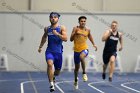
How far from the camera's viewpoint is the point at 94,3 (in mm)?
22766

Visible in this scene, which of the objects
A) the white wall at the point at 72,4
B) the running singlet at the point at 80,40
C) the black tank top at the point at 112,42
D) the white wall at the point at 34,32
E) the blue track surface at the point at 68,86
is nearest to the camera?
the blue track surface at the point at 68,86

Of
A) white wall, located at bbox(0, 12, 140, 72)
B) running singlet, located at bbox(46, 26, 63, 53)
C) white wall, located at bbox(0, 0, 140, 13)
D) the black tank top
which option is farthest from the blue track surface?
white wall, located at bbox(0, 0, 140, 13)

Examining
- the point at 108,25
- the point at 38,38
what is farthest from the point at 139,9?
the point at 38,38

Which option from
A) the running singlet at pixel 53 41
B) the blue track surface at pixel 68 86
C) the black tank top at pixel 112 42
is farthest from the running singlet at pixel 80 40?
the black tank top at pixel 112 42

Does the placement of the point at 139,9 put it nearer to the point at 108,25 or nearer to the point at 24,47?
the point at 108,25

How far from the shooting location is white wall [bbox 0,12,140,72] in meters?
21.7

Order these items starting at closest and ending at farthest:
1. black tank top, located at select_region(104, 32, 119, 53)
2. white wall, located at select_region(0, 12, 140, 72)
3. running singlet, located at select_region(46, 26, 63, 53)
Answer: running singlet, located at select_region(46, 26, 63, 53), black tank top, located at select_region(104, 32, 119, 53), white wall, located at select_region(0, 12, 140, 72)

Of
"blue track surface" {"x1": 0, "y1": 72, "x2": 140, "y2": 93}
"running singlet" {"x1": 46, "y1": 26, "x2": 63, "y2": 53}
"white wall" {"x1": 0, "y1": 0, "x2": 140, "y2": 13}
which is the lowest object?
"blue track surface" {"x1": 0, "y1": 72, "x2": 140, "y2": 93}

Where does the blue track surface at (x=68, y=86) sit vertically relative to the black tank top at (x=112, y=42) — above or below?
below

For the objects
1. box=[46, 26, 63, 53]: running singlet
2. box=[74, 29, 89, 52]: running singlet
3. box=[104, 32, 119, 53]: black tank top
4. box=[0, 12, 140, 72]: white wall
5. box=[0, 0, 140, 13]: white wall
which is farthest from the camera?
box=[0, 0, 140, 13]: white wall

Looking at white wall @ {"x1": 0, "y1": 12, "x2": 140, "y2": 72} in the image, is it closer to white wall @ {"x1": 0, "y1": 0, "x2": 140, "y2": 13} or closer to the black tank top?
white wall @ {"x1": 0, "y1": 0, "x2": 140, "y2": 13}

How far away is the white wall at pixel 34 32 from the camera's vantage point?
71.1ft

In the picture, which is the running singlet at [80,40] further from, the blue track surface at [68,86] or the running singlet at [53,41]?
the running singlet at [53,41]

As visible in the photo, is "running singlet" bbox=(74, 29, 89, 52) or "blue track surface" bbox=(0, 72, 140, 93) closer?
"blue track surface" bbox=(0, 72, 140, 93)
